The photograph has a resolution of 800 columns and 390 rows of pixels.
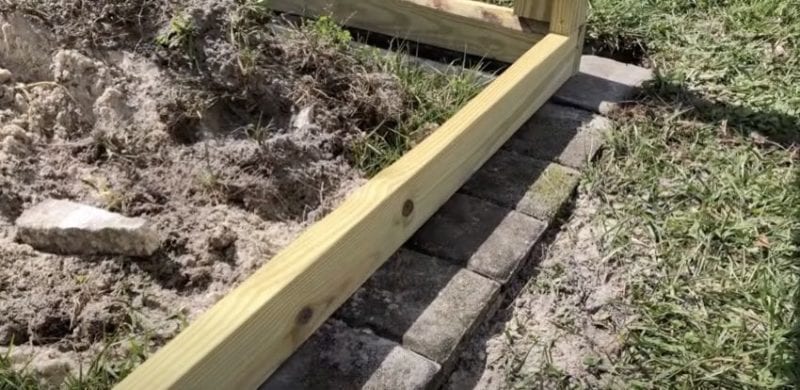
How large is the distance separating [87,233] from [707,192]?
5.80ft

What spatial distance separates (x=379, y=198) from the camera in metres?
2.00

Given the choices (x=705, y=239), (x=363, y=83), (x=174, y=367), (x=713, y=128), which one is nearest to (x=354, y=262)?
(x=174, y=367)

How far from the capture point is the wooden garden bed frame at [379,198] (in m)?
1.62

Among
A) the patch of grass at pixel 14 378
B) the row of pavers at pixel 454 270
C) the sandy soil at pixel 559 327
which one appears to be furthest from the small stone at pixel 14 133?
the sandy soil at pixel 559 327

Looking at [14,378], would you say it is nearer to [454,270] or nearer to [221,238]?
[221,238]

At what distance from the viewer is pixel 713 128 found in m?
2.88

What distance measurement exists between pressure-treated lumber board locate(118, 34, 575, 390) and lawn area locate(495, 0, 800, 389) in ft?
1.42

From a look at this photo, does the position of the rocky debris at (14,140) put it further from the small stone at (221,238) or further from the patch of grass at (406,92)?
the patch of grass at (406,92)

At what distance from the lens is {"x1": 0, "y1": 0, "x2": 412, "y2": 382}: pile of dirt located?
1.98 m

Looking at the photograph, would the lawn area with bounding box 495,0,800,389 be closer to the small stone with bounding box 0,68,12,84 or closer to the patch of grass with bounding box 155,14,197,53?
the patch of grass with bounding box 155,14,197,53

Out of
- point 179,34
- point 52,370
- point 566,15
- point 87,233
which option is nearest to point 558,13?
point 566,15

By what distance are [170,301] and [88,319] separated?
19 cm

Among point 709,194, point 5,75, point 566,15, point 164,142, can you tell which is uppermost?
point 566,15

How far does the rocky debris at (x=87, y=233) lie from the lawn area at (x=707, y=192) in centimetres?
120
